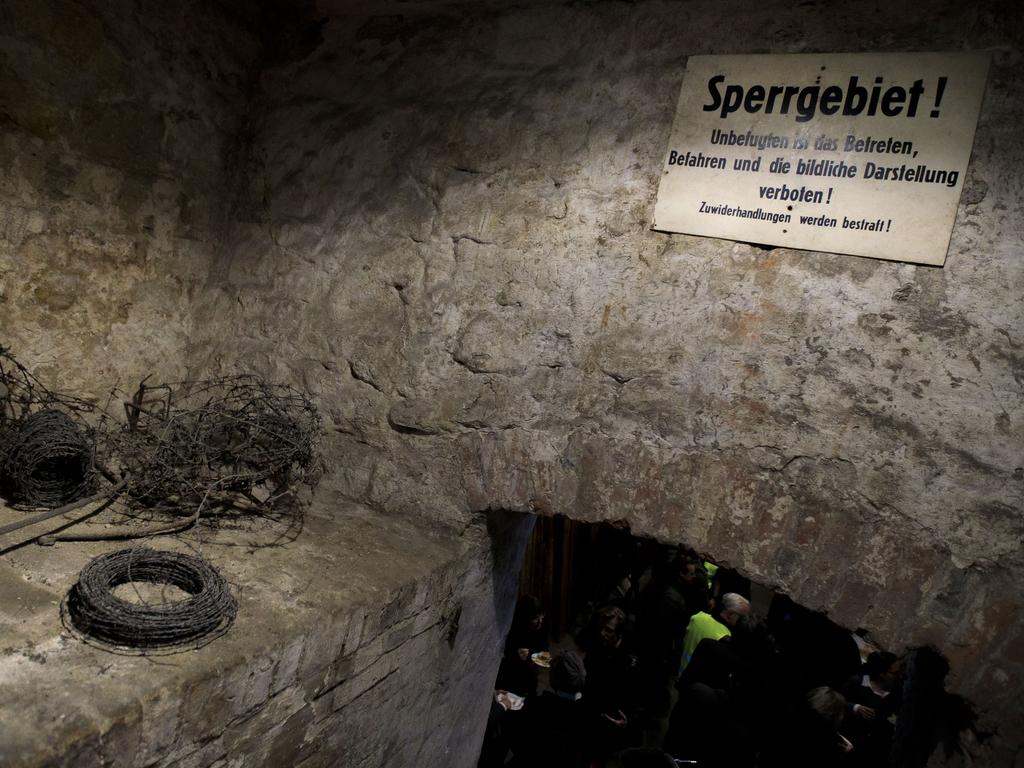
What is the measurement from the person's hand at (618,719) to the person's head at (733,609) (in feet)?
3.27

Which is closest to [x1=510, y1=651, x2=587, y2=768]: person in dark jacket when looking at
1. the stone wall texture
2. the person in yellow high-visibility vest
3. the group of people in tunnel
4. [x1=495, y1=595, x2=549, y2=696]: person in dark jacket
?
the group of people in tunnel

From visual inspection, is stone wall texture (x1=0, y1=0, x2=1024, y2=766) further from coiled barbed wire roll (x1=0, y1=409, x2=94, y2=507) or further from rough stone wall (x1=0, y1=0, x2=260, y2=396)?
coiled barbed wire roll (x1=0, y1=409, x2=94, y2=507)

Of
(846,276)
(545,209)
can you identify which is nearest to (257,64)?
(545,209)

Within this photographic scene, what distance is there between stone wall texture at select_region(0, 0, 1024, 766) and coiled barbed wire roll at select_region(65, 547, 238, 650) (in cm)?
87

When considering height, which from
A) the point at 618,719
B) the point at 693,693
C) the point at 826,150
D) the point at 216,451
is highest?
the point at 826,150

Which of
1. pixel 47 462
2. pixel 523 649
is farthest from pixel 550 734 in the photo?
pixel 47 462

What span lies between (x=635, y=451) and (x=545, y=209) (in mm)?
906

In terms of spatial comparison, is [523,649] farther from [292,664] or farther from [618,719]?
[292,664]

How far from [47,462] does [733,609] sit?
362 cm

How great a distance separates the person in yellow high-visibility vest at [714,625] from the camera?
408 centimetres

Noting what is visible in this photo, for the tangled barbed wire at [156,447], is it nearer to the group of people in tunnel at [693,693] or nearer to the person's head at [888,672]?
the group of people in tunnel at [693,693]

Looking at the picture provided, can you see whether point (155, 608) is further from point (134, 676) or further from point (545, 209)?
point (545, 209)

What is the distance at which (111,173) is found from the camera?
2.69 meters

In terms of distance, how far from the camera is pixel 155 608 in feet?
5.62
